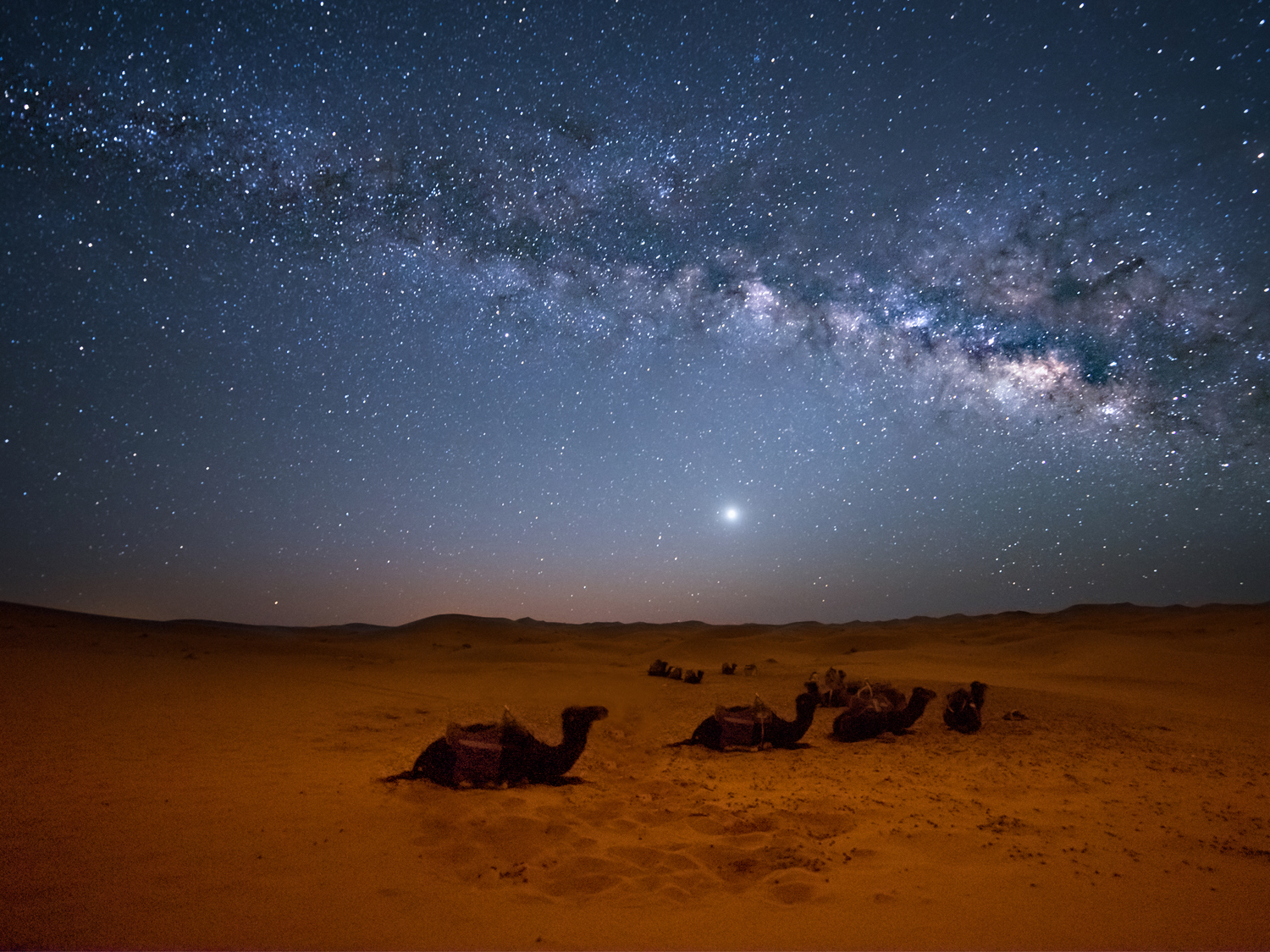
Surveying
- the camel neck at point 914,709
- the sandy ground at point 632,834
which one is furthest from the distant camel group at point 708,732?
the sandy ground at point 632,834

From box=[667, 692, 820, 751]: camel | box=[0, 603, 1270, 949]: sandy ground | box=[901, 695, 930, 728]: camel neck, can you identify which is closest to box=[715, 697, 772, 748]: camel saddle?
box=[667, 692, 820, 751]: camel

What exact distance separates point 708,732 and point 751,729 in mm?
658

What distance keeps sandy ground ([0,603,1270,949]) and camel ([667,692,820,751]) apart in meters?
0.30

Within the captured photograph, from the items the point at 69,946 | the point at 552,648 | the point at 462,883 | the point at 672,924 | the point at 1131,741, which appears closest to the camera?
the point at 69,946

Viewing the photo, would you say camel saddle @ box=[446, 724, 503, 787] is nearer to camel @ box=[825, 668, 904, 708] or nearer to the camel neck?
camel @ box=[825, 668, 904, 708]

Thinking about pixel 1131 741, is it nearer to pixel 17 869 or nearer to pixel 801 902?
pixel 801 902

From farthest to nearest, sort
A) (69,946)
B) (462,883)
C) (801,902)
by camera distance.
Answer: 1. (462,883)
2. (801,902)
3. (69,946)

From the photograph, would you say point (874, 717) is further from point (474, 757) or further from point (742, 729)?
point (474, 757)

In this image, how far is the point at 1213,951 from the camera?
11.7 ft

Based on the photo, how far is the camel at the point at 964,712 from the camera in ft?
35.8

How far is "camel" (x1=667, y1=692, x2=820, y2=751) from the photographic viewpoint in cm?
969

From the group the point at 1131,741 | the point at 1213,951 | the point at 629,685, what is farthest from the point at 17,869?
the point at 629,685

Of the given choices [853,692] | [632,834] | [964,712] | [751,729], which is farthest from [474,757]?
[853,692]

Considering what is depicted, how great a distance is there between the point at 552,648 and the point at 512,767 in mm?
27386
